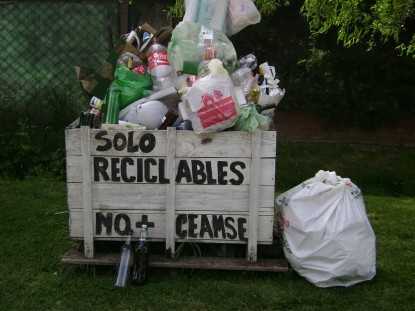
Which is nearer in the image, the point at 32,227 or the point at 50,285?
the point at 50,285

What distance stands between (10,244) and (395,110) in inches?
223

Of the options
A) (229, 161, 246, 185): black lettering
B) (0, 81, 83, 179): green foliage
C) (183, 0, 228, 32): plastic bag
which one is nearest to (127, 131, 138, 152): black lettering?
(229, 161, 246, 185): black lettering

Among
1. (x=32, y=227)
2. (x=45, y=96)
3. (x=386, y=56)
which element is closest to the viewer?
(x=32, y=227)

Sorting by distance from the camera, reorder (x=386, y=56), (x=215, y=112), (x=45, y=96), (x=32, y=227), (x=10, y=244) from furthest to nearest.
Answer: (x=386, y=56), (x=45, y=96), (x=32, y=227), (x=10, y=244), (x=215, y=112)

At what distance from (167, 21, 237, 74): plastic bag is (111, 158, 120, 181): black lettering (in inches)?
28.0

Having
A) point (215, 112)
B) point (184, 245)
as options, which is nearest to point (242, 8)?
point (215, 112)

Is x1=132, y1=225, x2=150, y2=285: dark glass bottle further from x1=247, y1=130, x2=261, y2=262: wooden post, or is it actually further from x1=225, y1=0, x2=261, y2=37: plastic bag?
x1=225, y1=0, x2=261, y2=37: plastic bag

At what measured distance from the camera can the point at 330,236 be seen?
3293 mm

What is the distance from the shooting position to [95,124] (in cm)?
352

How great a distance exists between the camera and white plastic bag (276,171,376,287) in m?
3.30

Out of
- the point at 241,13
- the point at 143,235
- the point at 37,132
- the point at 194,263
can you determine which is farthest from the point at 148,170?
the point at 37,132

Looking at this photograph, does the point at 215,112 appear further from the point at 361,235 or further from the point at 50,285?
the point at 50,285

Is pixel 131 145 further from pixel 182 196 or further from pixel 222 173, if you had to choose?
pixel 222 173

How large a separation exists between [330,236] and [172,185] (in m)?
0.97
